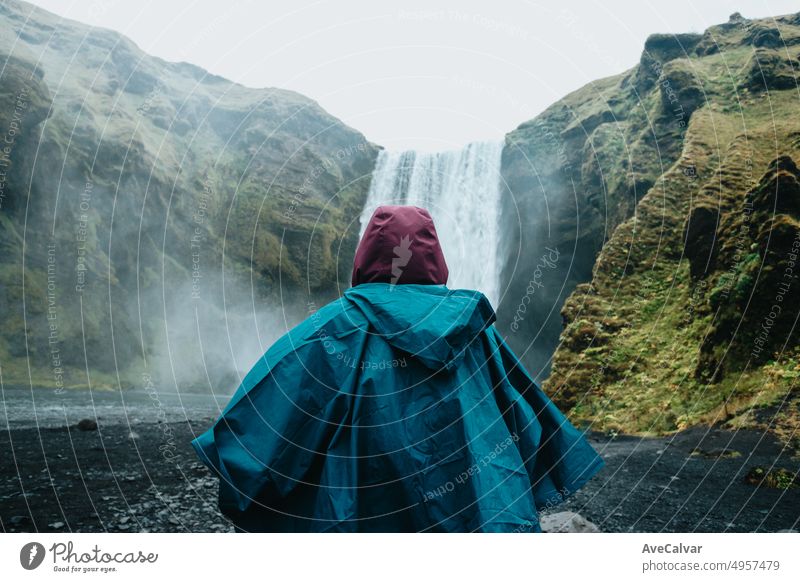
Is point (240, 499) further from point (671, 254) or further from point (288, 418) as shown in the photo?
point (671, 254)

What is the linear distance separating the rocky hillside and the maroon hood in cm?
795

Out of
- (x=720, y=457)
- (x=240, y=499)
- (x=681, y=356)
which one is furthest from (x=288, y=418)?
(x=681, y=356)

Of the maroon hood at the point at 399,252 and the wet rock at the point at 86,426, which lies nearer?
the maroon hood at the point at 399,252

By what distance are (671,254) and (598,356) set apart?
3914 millimetres

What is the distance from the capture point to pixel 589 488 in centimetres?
877

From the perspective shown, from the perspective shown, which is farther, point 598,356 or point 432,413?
point 598,356

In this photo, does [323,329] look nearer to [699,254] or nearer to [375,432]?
[375,432]

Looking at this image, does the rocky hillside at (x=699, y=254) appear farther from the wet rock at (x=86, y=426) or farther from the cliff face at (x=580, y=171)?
the wet rock at (x=86, y=426)

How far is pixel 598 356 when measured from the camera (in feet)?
48.3

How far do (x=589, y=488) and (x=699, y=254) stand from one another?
7585mm

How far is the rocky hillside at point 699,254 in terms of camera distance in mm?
9836

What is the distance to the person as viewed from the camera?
2199mm

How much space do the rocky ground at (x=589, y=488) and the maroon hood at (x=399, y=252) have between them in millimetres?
5348

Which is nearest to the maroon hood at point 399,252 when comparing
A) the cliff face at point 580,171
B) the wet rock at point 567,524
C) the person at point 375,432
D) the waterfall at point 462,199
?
the person at point 375,432
